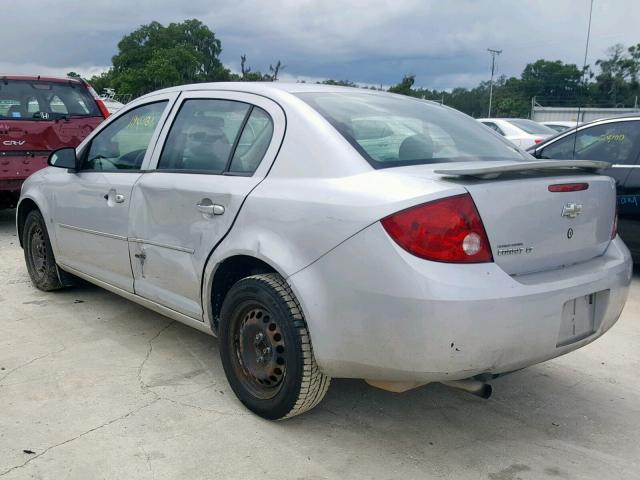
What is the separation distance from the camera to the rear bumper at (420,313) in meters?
2.39

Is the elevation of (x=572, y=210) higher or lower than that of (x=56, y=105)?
lower

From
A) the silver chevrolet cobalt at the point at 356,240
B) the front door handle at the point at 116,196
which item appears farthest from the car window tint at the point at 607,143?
the front door handle at the point at 116,196

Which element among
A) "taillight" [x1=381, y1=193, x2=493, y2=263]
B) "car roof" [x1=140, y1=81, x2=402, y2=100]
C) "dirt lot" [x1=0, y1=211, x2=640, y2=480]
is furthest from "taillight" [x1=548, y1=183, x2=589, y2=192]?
"car roof" [x1=140, y1=81, x2=402, y2=100]

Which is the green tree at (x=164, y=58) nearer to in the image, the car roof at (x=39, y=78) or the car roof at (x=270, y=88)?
the car roof at (x=39, y=78)

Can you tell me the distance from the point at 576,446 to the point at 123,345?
8.93ft

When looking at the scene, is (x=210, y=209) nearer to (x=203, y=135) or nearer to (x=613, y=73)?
(x=203, y=135)

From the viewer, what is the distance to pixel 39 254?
518 centimetres

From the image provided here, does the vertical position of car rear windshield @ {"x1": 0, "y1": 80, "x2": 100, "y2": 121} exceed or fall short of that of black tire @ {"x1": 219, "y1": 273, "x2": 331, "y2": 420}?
it exceeds it

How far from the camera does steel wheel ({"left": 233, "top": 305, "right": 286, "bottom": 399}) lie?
292cm

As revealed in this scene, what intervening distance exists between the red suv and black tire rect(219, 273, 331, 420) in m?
5.34

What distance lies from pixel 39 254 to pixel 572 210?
418cm

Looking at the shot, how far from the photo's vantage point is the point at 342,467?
8.85 feet

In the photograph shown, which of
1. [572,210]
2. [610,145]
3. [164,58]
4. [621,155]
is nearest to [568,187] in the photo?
[572,210]

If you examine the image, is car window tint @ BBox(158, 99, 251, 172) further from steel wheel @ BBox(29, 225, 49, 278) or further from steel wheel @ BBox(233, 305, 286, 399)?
steel wheel @ BBox(29, 225, 49, 278)
